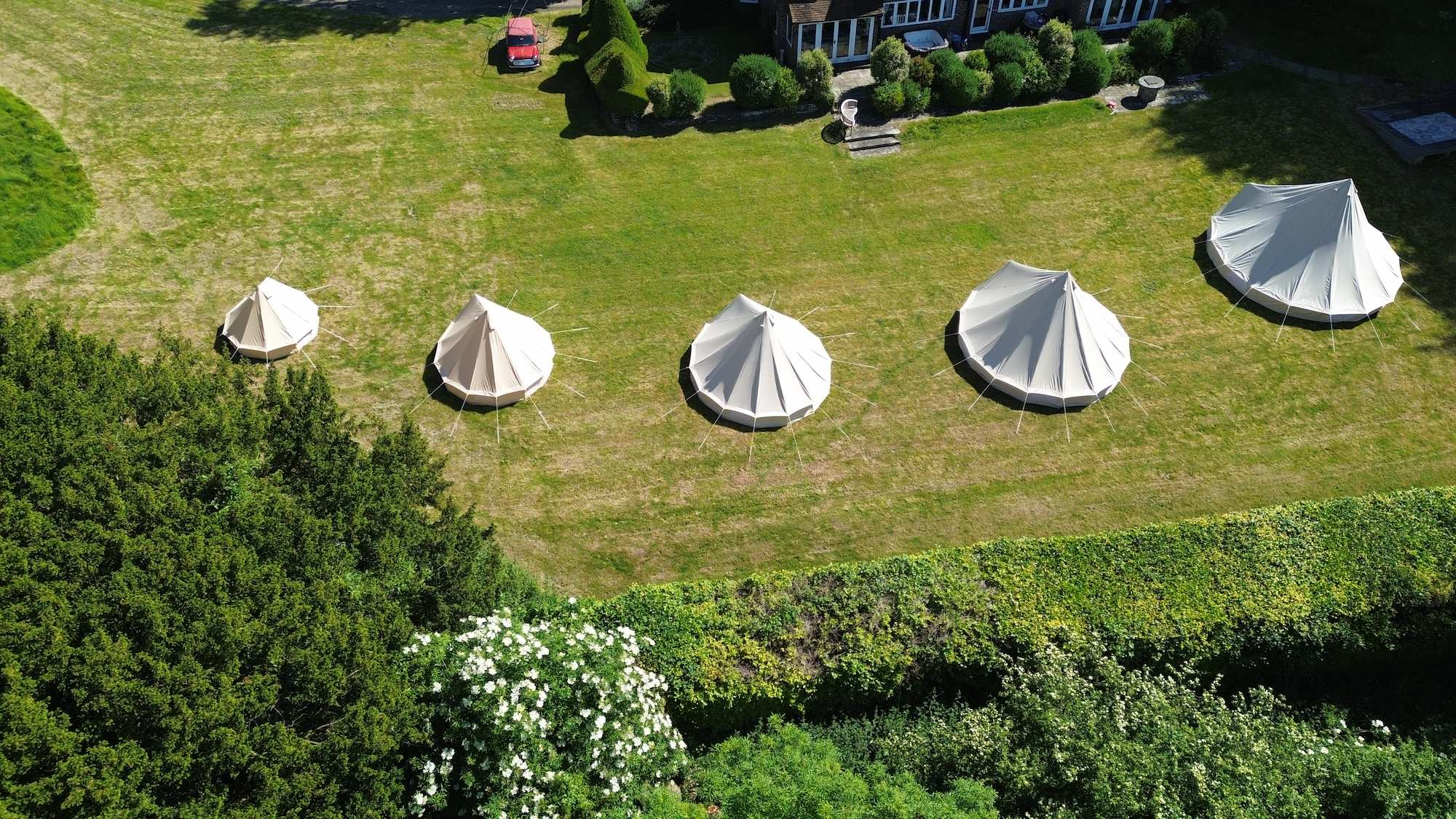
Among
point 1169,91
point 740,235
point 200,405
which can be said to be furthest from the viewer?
point 1169,91

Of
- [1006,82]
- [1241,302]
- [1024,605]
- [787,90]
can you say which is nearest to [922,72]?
[1006,82]

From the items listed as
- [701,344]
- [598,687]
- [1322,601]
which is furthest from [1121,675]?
[701,344]

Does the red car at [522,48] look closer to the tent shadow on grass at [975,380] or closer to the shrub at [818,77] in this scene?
the shrub at [818,77]

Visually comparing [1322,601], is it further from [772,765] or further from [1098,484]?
[772,765]

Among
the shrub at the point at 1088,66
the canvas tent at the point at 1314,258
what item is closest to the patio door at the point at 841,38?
the shrub at the point at 1088,66

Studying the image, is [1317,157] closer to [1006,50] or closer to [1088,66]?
[1088,66]

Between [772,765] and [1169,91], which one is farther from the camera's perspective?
[1169,91]
